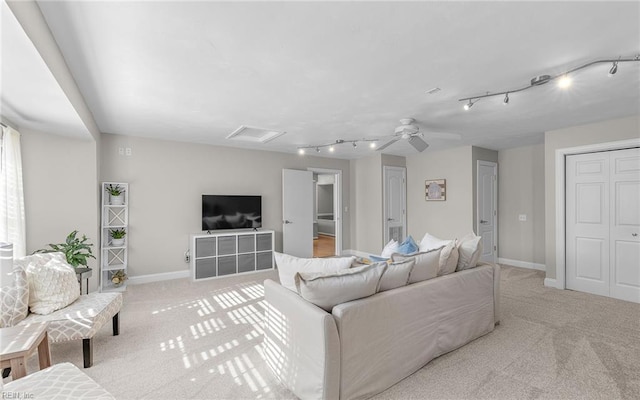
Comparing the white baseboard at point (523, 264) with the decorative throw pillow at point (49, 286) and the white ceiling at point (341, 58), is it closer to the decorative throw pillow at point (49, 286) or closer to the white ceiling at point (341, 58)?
the white ceiling at point (341, 58)

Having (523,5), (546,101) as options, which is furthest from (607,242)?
(523,5)

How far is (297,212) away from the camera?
6.32 m

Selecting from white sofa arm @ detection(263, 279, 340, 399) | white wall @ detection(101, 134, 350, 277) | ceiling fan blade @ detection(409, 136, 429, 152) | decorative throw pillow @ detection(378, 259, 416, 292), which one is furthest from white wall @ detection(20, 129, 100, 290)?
ceiling fan blade @ detection(409, 136, 429, 152)

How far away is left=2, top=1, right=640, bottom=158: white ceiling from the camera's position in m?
1.71

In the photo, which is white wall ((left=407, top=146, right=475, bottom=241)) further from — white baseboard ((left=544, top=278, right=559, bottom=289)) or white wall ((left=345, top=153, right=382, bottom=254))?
white baseboard ((left=544, top=278, right=559, bottom=289))

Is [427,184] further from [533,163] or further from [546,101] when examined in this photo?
[546,101]

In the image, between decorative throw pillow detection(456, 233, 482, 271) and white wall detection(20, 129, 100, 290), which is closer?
decorative throw pillow detection(456, 233, 482, 271)

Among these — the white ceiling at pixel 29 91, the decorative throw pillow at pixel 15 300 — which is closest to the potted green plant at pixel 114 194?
the white ceiling at pixel 29 91

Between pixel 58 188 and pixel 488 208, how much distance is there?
716 cm

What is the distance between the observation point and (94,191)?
4.06 m

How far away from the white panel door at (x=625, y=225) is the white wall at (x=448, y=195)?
6.52 ft

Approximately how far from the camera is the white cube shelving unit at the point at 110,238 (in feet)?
14.6

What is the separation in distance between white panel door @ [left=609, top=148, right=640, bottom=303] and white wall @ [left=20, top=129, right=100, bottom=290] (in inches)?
280

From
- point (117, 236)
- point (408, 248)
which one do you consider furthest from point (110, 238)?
point (408, 248)
